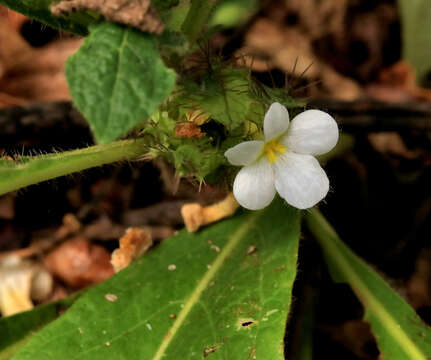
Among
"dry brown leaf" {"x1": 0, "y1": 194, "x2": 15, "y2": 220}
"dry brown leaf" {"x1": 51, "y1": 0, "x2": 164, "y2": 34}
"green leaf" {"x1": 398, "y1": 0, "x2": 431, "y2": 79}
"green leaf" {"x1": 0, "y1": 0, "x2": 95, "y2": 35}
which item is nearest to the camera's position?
"dry brown leaf" {"x1": 51, "y1": 0, "x2": 164, "y2": 34}

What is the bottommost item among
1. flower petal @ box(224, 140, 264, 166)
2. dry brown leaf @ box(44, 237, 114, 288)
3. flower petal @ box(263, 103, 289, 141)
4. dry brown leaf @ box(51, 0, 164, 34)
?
dry brown leaf @ box(44, 237, 114, 288)

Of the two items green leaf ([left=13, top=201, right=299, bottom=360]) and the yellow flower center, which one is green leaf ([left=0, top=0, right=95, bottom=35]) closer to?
the yellow flower center

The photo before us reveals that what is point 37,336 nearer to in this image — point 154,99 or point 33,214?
point 154,99

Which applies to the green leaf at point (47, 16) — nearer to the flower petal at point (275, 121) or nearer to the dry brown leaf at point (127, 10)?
the dry brown leaf at point (127, 10)

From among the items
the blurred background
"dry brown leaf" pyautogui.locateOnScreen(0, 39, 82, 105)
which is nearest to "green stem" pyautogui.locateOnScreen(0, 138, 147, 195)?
the blurred background

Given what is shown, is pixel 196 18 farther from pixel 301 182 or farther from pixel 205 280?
pixel 205 280

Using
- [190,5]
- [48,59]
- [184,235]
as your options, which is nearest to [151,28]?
[190,5]

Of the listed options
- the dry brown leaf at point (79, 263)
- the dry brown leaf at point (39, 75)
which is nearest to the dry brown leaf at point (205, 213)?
the dry brown leaf at point (79, 263)
